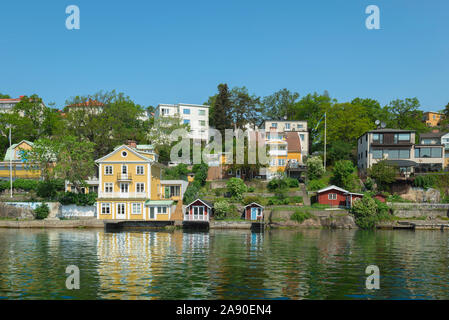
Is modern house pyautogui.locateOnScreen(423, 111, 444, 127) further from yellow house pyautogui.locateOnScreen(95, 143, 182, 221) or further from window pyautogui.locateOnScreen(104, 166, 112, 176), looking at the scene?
window pyautogui.locateOnScreen(104, 166, 112, 176)

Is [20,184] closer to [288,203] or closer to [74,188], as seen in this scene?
[74,188]

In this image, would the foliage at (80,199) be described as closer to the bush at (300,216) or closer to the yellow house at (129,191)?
the yellow house at (129,191)

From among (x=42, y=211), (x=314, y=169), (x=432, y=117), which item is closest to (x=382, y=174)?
(x=314, y=169)

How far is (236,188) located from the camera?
65.3 metres

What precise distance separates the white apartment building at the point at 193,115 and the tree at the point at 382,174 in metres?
47.4

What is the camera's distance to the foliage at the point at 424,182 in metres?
68.6

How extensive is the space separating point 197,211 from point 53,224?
19.6 meters

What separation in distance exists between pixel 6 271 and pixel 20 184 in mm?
48033

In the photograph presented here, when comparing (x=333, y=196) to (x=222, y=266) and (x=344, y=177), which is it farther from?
(x=222, y=266)

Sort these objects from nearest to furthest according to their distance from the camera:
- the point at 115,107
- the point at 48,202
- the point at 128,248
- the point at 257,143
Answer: the point at 128,248 < the point at 48,202 < the point at 257,143 < the point at 115,107

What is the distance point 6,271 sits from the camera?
26.8 m

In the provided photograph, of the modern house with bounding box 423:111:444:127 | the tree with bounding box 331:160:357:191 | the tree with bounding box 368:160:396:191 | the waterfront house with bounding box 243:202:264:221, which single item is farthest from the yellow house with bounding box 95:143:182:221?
the modern house with bounding box 423:111:444:127

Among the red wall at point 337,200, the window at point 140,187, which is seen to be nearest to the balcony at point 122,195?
the window at point 140,187

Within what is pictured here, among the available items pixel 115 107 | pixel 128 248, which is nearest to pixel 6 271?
pixel 128 248
